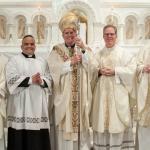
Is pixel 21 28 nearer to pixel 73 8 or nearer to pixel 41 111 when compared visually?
pixel 73 8

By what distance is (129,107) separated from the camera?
6.54 meters

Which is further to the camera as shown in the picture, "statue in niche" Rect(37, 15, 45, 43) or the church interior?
"statue in niche" Rect(37, 15, 45, 43)

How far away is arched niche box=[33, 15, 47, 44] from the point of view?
13.1 metres

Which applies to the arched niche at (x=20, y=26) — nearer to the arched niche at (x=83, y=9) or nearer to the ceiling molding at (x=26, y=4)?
the ceiling molding at (x=26, y=4)

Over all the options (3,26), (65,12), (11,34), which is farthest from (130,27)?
(3,26)

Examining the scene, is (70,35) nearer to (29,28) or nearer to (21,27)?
(29,28)

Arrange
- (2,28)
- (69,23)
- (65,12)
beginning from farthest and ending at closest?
1. (2,28)
2. (65,12)
3. (69,23)

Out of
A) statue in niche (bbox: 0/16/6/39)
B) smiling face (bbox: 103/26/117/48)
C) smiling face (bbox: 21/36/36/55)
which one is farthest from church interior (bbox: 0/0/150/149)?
smiling face (bbox: 21/36/36/55)

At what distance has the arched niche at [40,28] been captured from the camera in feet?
43.1

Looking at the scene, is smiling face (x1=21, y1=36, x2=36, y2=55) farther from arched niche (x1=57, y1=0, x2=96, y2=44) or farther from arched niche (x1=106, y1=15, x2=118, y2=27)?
arched niche (x1=106, y1=15, x2=118, y2=27)

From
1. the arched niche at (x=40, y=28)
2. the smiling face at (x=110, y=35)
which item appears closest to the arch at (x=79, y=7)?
the arched niche at (x=40, y=28)

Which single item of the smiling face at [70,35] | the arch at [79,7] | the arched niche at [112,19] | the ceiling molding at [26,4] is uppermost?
the ceiling molding at [26,4]

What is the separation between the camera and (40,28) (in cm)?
1327

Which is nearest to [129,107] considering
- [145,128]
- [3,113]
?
[145,128]
